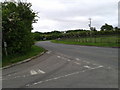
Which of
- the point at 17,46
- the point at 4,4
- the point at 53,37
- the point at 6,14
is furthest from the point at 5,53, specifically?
the point at 53,37

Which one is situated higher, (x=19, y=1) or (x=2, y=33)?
(x=19, y=1)

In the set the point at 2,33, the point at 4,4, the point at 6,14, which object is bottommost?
the point at 2,33

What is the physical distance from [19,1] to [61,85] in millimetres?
26219

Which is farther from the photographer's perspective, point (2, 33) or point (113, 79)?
point (2, 33)

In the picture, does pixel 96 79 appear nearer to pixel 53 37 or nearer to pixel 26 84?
pixel 26 84

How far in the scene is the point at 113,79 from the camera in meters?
7.60

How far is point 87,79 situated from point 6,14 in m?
13.0

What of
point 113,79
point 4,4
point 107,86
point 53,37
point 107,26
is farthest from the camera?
point 107,26

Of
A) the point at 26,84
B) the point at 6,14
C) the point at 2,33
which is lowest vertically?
the point at 26,84

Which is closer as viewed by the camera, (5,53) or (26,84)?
(26,84)

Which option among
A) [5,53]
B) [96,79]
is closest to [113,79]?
[96,79]

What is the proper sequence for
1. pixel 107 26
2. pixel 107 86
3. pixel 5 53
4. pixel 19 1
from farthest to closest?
pixel 107 26, pixel 19 1, pixel 5 53, pixel 107 86

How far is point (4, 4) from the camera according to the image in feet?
77.9

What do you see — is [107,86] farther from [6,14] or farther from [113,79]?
[6,14]
